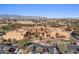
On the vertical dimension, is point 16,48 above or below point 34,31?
below

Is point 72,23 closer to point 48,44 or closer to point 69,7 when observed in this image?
point 69,7

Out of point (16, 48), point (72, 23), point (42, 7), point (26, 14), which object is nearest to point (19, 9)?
point (26, 14)

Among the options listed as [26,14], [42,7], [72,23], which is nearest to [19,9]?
[26,14]
